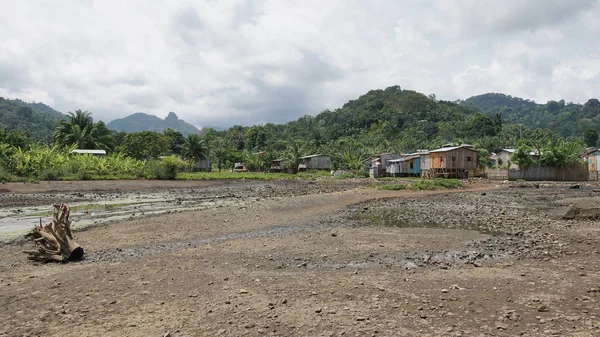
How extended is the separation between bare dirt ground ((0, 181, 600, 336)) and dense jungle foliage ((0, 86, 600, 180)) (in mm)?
38409

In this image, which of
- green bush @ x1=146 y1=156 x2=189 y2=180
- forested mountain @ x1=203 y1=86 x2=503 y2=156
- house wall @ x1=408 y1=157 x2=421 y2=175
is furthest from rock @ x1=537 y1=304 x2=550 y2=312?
forested mountain @ x1=203 y1=86 x2=503 y2=156

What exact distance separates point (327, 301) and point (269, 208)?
1392 cm

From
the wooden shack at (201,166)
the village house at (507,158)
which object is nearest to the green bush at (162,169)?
the wooden shack at (201,166)

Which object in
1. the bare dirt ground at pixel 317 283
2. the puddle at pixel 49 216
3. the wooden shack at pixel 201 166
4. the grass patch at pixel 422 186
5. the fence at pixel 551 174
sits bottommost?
the puddle at pixel 49 216

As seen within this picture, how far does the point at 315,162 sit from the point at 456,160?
1373 inches

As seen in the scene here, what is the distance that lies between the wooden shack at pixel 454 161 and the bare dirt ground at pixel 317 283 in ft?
128

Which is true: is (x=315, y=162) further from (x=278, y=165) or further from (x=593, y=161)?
(x=593, y=161)

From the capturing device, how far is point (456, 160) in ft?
169

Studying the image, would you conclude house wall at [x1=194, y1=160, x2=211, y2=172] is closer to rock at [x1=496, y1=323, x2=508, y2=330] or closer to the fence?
the fence

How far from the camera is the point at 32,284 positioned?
24.5 feet

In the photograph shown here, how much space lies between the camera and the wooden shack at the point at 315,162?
80.6 m

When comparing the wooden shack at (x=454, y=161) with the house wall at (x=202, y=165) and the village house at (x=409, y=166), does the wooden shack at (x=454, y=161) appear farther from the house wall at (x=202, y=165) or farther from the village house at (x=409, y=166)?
the house wall at (x=202, y=165)

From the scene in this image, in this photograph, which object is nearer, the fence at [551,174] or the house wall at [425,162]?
the fence at [551,174]

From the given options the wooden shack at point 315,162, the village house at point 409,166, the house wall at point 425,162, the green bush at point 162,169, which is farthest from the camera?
the wooden shack at point 315,162
